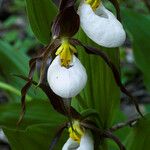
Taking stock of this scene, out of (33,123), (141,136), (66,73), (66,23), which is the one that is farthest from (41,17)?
(141,136)

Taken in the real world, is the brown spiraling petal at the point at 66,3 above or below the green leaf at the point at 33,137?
above

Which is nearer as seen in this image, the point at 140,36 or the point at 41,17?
the point at 41,17

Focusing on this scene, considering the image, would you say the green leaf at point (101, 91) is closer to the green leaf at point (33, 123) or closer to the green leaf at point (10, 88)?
the green leaf at point (33, 123)

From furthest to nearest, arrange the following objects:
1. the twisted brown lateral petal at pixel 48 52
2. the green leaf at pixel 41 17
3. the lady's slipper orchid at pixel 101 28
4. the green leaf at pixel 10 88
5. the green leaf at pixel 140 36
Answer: the green leaf at pixel 140 36 → the green leaf at pixel 10 88 → the green leaf at pixel 41 17 → the twisted brown lateral petal at pixel 48 52 → the lady's slipper orchid at pixel 101 28

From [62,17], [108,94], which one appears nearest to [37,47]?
[108,94]

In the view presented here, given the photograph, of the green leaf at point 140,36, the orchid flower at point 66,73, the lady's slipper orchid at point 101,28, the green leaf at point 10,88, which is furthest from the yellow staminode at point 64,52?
the green leaf at point 140,36

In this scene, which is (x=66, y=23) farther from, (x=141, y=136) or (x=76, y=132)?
(x=141, y=136)
